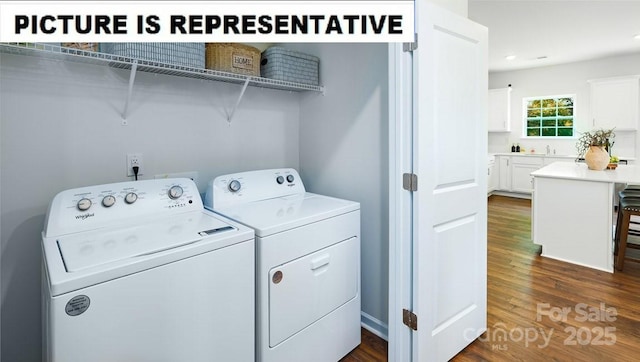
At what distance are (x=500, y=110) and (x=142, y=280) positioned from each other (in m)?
6.94

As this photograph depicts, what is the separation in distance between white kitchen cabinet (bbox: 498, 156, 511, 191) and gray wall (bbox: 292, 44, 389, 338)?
204 inches

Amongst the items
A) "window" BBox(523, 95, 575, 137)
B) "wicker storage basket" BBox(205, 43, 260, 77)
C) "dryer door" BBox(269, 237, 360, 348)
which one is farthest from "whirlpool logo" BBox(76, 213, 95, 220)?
"window" BBox(523, 95, 575, 137)

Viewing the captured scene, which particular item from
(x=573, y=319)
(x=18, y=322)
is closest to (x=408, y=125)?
(x=573, y=319)

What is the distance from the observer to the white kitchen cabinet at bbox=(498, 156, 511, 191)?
6086 mm

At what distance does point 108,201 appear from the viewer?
137 centimetres

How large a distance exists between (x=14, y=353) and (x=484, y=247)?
2384mm

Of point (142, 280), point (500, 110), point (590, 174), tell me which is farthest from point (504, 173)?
point (142, 280)

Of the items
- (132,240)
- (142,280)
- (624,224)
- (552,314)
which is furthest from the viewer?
(624,224)

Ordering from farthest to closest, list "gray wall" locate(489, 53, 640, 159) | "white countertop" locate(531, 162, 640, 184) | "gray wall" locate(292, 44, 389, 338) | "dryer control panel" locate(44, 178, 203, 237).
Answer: "gray wall" locate(489, 53, 640, 159) < "white countertop" locate(531, 162, 640, 184) < "gray wall" locate(292, 44, 389, 338) < "dryer control panel" locate(44, 178, 203, 237)

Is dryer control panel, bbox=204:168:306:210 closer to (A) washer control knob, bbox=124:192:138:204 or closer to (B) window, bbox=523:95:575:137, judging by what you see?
(A) washer control knob, bbox=124:192:138:204

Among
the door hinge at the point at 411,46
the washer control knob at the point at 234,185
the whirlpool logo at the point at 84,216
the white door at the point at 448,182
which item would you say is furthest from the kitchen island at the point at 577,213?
the whirlpool logo at the point at 84,216

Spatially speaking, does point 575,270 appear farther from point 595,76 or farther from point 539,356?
point 595,76

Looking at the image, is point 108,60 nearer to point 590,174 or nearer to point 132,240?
point 132,240

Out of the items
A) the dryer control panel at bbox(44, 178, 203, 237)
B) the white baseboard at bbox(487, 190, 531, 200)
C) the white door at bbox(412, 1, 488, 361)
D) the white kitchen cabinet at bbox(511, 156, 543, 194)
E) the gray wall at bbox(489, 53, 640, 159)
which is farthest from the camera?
the white baseboard at bbox(487, 190, 531, 200)
